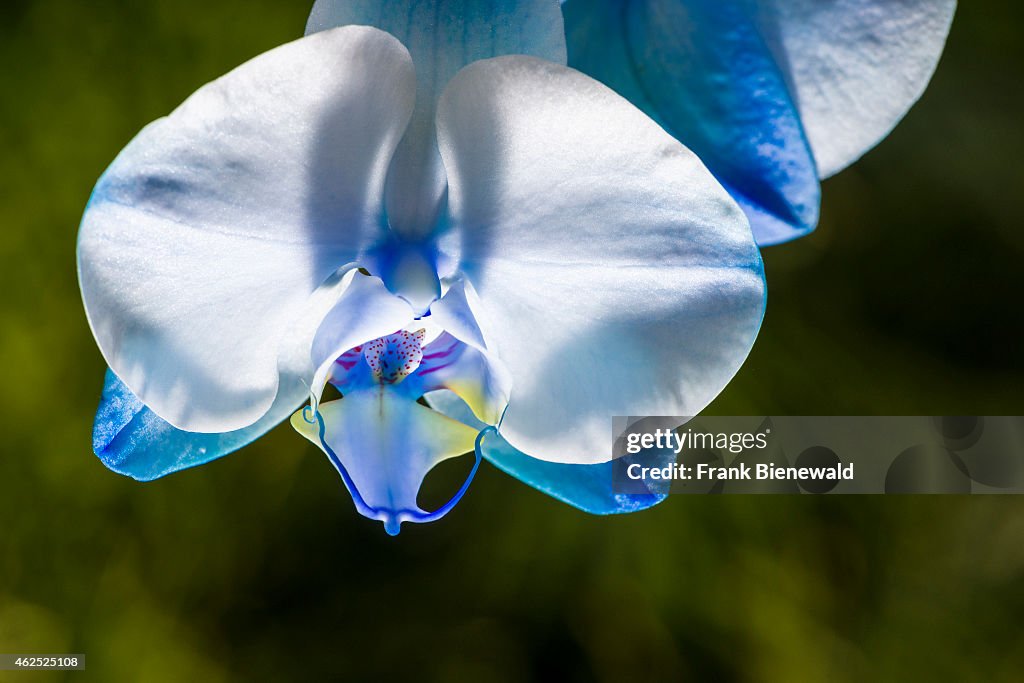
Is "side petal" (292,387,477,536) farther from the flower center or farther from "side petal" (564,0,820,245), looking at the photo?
"side petal" (564,0,820,245)

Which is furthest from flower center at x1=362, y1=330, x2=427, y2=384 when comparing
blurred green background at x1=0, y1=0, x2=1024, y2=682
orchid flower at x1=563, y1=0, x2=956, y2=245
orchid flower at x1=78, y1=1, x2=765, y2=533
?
blurred green background at x1=0, y1=0, x2=1024, y2=682

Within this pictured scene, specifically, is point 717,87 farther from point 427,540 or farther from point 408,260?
point 427,540

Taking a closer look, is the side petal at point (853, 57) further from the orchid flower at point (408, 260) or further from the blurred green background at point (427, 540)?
the blurred green background at point (427, 540)

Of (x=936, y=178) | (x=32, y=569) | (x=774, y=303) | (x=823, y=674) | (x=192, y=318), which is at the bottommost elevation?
(x=823, y=674)

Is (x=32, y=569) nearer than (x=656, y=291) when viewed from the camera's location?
No

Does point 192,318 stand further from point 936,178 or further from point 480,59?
point 936,178

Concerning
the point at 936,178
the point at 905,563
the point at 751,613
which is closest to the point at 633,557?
the point at 751,613

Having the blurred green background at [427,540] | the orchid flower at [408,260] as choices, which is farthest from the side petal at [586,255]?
the blurred green background at [427,540]
